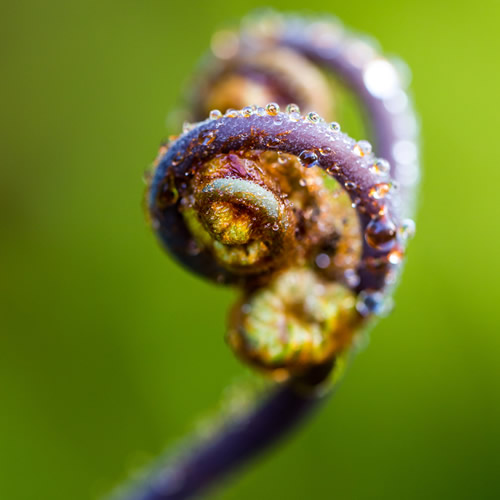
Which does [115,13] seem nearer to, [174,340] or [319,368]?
[174,340]

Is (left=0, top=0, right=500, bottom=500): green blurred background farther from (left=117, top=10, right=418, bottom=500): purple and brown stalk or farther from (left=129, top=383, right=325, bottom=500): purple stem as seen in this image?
(left=117, top=10, right=418, bottom=500): purple and brown stalk

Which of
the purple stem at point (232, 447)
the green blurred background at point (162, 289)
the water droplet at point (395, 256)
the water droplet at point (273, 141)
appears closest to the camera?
the water droplet at point (273, 141)

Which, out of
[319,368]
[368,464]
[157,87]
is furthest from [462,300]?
[319,368]

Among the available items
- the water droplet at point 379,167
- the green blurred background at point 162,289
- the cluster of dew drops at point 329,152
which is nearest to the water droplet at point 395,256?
the cluster of dew drops at point 329,152

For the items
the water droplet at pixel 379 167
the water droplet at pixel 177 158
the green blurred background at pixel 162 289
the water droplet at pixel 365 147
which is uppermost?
the green blurred background at pixel 162 289

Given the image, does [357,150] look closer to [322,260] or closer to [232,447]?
[322,260]

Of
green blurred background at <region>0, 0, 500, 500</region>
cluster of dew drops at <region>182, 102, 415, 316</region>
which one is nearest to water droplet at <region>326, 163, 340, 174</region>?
cluster of dew drops at <region>182, 102, 415, 316</region>

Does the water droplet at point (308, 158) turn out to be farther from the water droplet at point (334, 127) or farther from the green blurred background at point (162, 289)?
the green blurred background at point (162, 289)

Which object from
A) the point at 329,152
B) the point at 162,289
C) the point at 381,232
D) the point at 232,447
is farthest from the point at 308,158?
the point at 162,289
